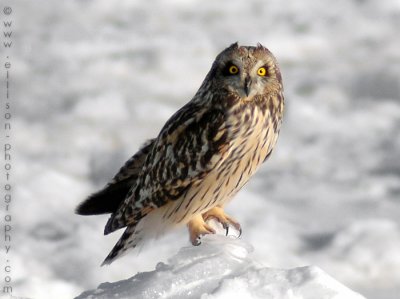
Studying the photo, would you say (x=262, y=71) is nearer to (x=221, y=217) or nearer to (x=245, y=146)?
(x=245, y=146)

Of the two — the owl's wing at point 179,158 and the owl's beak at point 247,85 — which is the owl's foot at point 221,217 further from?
the owl's beak at point 247,85

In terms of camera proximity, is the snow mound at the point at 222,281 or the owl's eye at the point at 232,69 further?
the owl's eye at the point at 232,69

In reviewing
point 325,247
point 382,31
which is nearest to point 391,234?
Answer: point 325,247

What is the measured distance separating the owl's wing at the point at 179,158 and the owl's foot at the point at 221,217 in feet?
1.13

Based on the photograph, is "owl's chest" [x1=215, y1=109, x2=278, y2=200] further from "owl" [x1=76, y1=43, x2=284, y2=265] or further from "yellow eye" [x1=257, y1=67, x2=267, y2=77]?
"yellow eye" [x1=257, y1=67, x2=267, y2=77]

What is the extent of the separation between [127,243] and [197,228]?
14.1 inches

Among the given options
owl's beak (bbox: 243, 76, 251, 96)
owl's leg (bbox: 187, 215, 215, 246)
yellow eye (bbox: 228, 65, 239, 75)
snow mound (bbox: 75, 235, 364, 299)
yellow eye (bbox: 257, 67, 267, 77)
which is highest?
yellow eye (bbox: 228, 65, 239, 75)

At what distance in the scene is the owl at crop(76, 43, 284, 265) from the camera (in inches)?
251

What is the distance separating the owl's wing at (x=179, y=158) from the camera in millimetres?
6559

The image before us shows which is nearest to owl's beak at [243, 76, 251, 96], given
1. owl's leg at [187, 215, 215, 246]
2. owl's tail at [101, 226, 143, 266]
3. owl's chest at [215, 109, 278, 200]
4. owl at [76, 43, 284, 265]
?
owl at [76, 43, 284, 265]

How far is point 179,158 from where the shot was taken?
Result: 6664 mm

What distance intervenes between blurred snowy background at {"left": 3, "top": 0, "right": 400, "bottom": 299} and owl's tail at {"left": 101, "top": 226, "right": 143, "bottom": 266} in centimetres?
19

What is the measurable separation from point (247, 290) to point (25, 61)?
902cm

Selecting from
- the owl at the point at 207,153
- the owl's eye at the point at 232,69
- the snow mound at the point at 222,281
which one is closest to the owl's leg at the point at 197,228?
the owl at the point at 207,153
